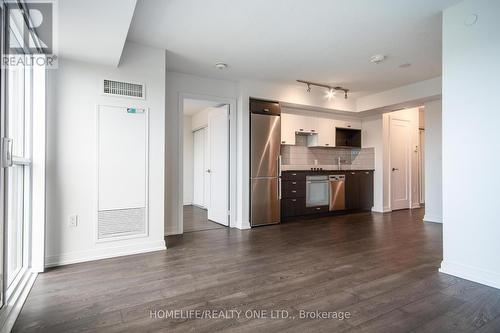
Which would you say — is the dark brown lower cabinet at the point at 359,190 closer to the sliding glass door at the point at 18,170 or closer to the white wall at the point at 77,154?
the white wall at the point at 77,154

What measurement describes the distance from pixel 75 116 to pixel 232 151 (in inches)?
95.1

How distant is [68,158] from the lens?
2.95m

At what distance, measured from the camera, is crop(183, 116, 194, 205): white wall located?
25.0ft

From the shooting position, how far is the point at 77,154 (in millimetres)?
2990

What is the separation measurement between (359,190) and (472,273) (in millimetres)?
3789

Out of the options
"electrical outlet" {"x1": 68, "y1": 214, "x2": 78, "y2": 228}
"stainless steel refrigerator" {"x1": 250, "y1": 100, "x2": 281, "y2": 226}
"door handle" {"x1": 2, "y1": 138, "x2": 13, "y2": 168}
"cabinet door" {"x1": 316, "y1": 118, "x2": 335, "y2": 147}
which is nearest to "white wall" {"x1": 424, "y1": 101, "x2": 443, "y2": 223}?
"cabinet door" {"x1": 316, "y1": 118, "x2": 335, "y2": 147}

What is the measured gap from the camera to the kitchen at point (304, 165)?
4.80m

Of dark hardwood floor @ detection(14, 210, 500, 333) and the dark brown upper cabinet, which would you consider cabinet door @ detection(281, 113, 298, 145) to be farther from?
dark hardwood floor @ detection(14, 210, 500, 333)

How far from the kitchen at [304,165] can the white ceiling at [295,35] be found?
1.10 m

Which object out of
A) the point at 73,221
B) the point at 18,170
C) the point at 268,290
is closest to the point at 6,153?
the point at 18,170

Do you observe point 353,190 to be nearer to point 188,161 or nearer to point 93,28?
point 188,161

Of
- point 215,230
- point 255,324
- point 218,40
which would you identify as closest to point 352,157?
point 215,230

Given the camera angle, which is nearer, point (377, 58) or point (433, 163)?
point (377, 58)

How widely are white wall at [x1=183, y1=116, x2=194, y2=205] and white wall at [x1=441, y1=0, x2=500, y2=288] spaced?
20.2 ft
